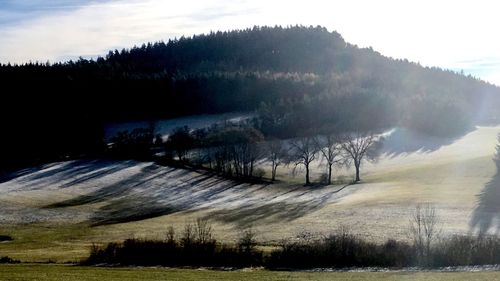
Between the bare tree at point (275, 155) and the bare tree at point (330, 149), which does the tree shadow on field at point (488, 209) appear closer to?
the bare tree at point (330, 149)

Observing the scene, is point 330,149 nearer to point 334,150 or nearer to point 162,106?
point 334,150

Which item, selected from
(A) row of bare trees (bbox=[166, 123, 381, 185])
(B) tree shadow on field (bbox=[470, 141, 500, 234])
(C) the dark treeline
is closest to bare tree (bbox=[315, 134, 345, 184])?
(A) row of bare trees (bbox=[166, 123, 381, 185])

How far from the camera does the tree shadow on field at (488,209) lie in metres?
63.9

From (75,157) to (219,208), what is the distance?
5292cm

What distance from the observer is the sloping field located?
67.9m

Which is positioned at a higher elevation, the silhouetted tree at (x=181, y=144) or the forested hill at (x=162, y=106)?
the forested hill at (x=162, y=106)

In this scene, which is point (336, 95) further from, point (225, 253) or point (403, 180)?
point (225, 253)

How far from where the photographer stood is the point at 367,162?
441ft

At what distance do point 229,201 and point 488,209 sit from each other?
129 feet

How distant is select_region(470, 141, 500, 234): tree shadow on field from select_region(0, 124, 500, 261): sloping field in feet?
0.44

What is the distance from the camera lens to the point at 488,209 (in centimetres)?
7412

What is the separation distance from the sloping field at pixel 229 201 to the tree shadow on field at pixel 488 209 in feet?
0.44

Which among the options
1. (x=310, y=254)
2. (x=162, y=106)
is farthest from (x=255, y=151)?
(x=310, y=254)

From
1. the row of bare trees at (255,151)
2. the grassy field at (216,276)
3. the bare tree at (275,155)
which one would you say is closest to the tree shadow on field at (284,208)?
the row of bare trees at (255,151)
